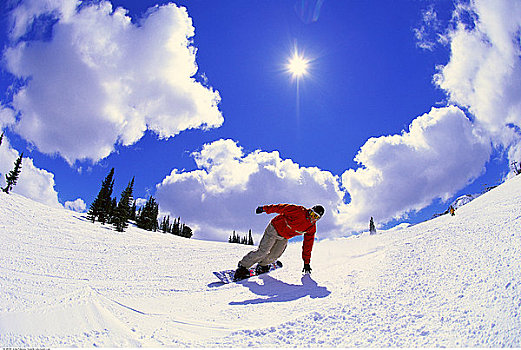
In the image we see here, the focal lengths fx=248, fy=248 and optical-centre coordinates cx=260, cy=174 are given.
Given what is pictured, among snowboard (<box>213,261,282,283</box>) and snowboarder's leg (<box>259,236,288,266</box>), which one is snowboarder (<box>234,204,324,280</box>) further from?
snowboard (<box>213,261,282,283</box>)

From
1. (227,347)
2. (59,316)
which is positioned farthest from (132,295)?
(227,347)

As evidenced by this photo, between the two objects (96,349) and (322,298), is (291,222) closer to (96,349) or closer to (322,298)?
(322,298)

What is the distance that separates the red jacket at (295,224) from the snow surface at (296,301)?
68 centimetres

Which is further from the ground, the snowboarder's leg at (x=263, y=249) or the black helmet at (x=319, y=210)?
the black helmet at (x=319, y=210)

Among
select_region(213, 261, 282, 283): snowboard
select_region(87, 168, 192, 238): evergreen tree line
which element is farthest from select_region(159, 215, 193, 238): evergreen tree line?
select_region(213, 261, 282, 283): snowboard

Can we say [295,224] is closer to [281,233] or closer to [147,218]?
[281,233]

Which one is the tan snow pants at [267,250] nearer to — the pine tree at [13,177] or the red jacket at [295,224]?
the red jacket at [295,224]

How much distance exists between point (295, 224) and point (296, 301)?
85.6 inches

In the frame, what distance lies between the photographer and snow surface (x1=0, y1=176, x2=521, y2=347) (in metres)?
2.44

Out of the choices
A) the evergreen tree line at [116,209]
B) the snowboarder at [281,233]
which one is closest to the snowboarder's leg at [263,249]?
the snowboarder at [281,233]

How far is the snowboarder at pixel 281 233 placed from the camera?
18.9ft

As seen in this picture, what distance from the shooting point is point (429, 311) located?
271 cm

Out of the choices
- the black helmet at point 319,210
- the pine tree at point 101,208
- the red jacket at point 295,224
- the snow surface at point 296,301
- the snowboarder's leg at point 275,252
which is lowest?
the snow surface at point 296,301

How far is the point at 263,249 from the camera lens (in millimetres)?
5957
